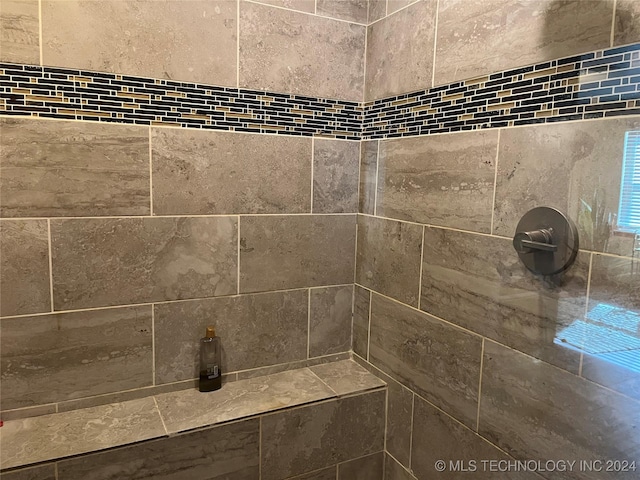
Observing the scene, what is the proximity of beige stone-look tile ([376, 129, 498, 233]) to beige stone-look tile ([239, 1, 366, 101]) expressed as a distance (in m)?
0.30

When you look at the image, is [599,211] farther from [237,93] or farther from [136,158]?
[136,158]

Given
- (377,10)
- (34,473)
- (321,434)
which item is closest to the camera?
(34,473)

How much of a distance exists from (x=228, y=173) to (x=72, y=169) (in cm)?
45

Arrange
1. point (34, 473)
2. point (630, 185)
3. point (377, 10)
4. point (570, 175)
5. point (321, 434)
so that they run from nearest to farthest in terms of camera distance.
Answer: point (630, 185), point (570, 175), point (34, 473), point (321, 434), point (377, 10)

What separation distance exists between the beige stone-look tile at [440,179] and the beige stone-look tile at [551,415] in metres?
0.37

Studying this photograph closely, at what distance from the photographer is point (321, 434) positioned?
149 cm

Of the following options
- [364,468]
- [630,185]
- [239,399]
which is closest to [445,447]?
[364,468]

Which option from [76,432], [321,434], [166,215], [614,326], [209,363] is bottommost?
[321,434]

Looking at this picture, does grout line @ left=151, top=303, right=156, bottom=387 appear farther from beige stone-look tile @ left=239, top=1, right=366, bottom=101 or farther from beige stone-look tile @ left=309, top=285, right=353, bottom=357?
beige stone-look tile @ left=239, top=1, right=366, bottom=101

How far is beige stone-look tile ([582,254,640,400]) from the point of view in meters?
0.89

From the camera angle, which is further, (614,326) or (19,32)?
(19,32)

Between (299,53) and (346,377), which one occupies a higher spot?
(299,53)

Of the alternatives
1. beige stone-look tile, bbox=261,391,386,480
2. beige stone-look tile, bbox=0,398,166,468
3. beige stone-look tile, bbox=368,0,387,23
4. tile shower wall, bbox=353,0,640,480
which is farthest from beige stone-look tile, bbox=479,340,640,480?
beige stone-look tile, bbox=368,0,387,23

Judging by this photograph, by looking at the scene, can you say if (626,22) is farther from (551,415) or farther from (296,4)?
(296,4)
